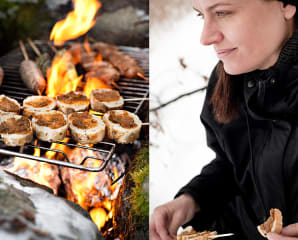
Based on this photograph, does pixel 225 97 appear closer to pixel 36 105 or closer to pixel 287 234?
Result: pixel 287 234

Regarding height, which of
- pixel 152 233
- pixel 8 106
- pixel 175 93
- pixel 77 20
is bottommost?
pixel 152 233

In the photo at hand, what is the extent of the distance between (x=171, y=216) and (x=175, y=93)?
0.53m

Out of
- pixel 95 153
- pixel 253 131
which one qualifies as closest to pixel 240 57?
pixel 253 131

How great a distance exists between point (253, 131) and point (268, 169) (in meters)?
0.14

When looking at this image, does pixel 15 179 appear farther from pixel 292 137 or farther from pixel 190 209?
pixel 292 137

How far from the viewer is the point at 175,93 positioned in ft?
4.71

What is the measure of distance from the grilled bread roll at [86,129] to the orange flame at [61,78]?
0.32m

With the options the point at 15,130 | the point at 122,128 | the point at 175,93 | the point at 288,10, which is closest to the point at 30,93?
the point at 15,130

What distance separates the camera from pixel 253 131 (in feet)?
3.70

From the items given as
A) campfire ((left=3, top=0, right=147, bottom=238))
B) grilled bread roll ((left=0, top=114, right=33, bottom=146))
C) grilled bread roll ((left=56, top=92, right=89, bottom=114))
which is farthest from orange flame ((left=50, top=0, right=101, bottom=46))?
grilled bread roll ((left=0, top=114, right=33, bottom=146))

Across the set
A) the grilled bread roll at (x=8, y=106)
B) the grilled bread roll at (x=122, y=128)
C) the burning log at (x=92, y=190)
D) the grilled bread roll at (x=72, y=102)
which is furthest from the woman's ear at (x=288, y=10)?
the grilled bread roll at (x=8, y=106)

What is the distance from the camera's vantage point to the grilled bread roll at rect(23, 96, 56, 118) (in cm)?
129

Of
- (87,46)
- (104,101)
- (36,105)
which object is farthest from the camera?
(87,46)

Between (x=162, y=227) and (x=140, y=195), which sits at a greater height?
(x=140, y=195)
